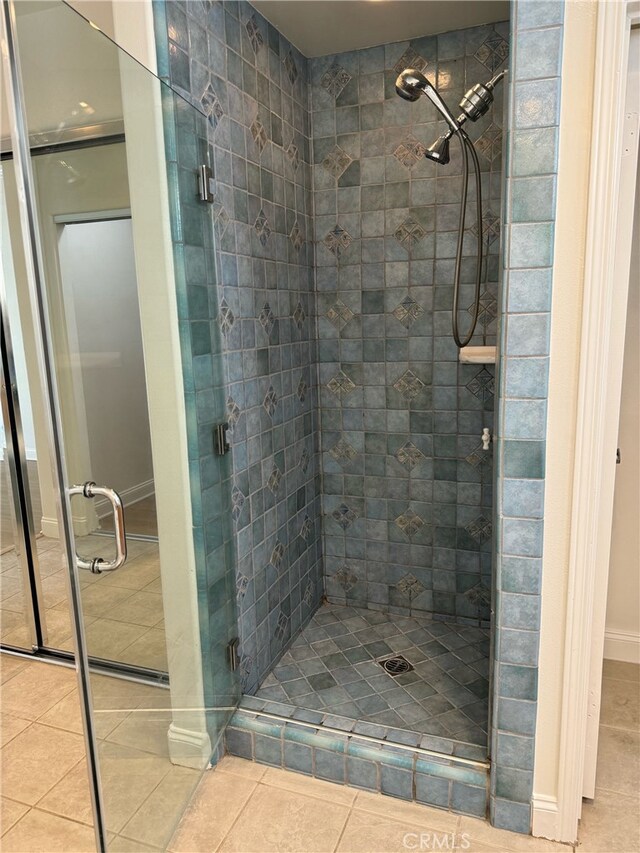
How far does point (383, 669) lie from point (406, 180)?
1.91 meters

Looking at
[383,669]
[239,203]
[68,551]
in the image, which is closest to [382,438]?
[383,669]

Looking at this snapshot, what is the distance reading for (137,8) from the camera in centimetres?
155

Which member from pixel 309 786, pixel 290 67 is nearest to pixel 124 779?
pixel 309 786

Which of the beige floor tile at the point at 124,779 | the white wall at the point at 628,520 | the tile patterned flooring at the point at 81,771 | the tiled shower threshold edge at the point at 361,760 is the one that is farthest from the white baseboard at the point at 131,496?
the white wall at the point at 628,520

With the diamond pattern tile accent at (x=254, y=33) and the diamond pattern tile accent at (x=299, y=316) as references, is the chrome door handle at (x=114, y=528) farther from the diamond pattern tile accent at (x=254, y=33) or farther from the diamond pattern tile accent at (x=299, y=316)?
the diamond pattern tile accent at (x=254, y=33)

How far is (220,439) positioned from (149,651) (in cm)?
63

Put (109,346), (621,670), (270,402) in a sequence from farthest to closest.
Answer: (621,670) → (270,402) → (109,346)

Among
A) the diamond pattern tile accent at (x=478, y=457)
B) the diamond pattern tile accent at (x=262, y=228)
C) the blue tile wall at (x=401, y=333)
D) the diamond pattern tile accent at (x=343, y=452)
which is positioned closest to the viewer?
the diamond pattern tile accent at (x=262, y=228)

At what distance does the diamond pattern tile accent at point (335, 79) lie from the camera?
241 cm

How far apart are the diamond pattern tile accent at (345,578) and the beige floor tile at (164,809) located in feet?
3.61

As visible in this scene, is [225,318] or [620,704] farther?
[620,704]

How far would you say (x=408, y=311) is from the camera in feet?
8.11

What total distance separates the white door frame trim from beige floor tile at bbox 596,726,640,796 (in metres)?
0.18

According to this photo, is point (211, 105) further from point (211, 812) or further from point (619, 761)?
point (619, 761)
